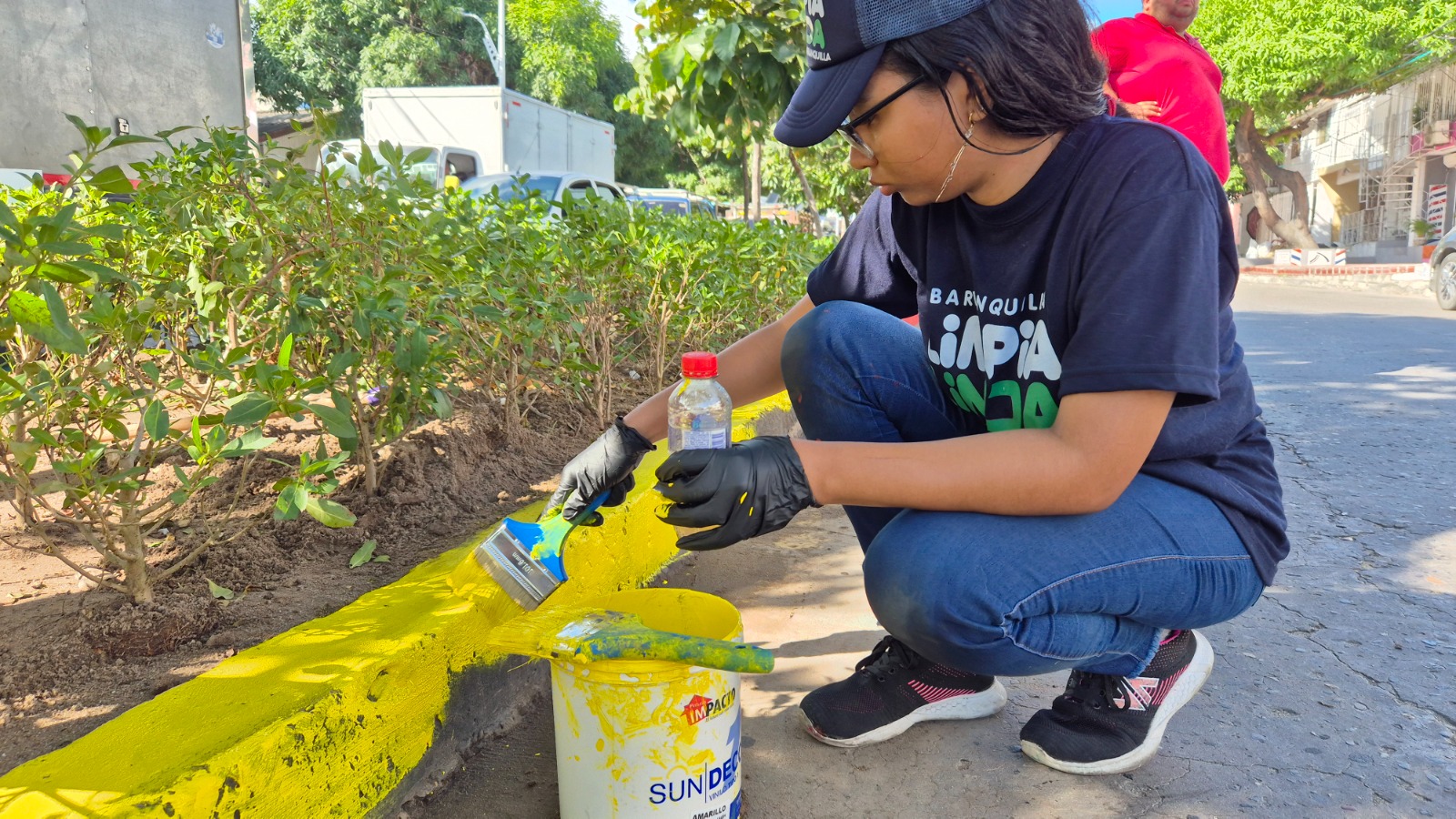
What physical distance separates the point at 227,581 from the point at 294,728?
77 centimetres

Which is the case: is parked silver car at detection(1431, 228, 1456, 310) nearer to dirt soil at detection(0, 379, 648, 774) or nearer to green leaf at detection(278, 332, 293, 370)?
dirt soil at detection(0, 379, 648, 774)

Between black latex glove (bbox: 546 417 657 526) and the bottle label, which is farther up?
the bottle label

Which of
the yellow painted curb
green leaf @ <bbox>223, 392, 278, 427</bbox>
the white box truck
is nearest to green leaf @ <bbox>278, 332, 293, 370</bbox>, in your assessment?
green leaf @ <bbox>223, 392, 278, 427</bbox>

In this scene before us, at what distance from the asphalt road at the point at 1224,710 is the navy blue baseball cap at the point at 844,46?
121 cm

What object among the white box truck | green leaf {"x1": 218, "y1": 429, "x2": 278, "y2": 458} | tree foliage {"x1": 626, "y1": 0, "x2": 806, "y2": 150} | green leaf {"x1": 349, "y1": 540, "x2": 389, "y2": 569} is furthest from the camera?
the white box truck

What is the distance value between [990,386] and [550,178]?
930cm

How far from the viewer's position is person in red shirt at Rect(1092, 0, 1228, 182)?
3.74m

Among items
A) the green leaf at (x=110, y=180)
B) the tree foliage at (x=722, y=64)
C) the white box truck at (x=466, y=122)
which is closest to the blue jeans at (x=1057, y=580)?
the green leaf at (x=110, y=180)

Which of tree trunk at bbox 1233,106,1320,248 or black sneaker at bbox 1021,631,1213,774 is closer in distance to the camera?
black sneaker at bbox 1021,631,1213,774

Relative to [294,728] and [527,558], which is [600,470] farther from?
[294,728]

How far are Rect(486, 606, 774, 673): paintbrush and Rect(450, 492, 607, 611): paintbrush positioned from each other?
8cm

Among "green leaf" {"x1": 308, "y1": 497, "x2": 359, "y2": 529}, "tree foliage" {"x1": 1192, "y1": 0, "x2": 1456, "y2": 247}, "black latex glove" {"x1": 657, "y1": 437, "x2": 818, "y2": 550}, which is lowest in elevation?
"green leaf" {"x1": 308, "y1": 497, "x2": 359, "y2": 529}

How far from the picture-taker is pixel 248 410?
5.56 ft

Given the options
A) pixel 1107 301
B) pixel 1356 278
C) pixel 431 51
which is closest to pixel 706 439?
pixel 1107 301
